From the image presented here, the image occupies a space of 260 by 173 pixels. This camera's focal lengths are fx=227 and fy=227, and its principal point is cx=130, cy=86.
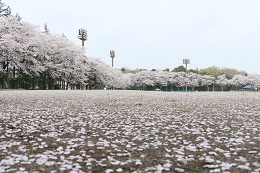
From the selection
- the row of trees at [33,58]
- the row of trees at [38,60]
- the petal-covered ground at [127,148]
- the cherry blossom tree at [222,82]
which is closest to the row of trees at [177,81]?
the cherry blossom tree at [222,82]

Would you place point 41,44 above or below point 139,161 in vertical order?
above

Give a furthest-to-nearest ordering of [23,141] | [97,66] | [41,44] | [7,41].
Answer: [97,66], [41,44], [7,41], [23,141]

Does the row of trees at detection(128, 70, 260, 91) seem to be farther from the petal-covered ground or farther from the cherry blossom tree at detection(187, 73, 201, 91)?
the petal-covered ground

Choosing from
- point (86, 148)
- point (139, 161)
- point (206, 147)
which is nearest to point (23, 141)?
point (86, 148)

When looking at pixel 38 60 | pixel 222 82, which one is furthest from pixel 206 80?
pixel 38 60

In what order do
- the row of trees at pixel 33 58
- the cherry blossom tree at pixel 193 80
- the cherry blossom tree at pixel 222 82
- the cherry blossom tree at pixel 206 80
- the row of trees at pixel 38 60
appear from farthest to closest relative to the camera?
the cherry blossom tree at pixel 222 82, the cherry blossom tree at pixel 206 80, the cherry blossom tree at pixel 193 80, the row of trees at pixel 38 60, the row of trees at pixel 33 58

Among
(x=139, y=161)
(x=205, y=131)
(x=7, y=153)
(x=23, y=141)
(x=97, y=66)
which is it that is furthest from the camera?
(x=97, y=66)

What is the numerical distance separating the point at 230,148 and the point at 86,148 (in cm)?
289

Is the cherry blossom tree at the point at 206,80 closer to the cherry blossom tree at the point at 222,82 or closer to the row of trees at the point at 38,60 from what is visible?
the cherry blossom tree at the point at 222,82

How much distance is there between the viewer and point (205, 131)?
248 inches

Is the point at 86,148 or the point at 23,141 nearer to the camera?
the point at 86,148

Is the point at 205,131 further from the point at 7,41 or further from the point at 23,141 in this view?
the point at 7,41

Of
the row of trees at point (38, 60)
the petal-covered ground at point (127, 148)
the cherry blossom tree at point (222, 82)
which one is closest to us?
the petal-covered ground at point (127, 148)

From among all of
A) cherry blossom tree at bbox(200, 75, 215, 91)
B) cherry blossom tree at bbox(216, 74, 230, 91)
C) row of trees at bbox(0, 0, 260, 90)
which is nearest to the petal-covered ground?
row of trees at bbox(0, 0, 260, 90)
